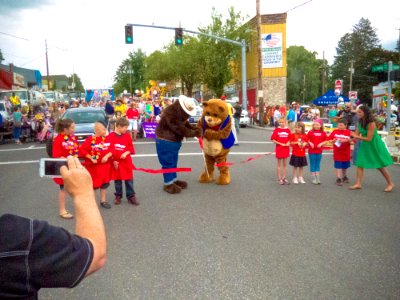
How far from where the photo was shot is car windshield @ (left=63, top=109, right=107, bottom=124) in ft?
46.7

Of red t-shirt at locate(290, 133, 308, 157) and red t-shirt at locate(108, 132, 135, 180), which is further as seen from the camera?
red t-shirt at locate(290, 133, 308, 157)

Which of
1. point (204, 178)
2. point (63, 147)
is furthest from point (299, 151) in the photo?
point (63, 147)

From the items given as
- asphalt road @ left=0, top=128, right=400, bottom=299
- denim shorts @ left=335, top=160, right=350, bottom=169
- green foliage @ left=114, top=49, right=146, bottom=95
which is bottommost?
asphalt road @ left=0, top=128, right=400, bottom=299

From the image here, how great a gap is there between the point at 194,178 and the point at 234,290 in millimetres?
5663

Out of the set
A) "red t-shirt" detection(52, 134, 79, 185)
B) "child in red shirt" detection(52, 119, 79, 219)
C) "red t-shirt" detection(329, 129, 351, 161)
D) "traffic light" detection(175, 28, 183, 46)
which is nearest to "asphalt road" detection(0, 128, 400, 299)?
"child in red shirt" detection(52, 119, 79, 219)

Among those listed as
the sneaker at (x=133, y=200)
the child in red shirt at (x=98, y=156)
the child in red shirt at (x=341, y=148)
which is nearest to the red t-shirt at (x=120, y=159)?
the child in red shirt at (x=98, y=156)

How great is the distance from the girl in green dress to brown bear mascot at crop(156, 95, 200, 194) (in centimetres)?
345

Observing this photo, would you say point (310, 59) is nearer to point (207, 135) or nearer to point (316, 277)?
point (207, 135)

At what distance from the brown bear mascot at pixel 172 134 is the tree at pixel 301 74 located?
6555 cm

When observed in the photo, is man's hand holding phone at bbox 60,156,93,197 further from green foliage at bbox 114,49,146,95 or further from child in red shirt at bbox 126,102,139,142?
green foliage at bbox 114,49,146,95

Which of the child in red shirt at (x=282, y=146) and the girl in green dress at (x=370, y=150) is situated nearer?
the girl in green dress at (x=370, y=150)

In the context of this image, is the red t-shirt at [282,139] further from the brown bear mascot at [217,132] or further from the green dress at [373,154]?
the green dress at [373,154]

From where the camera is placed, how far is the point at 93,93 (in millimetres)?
34656

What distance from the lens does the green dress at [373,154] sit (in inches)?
304
